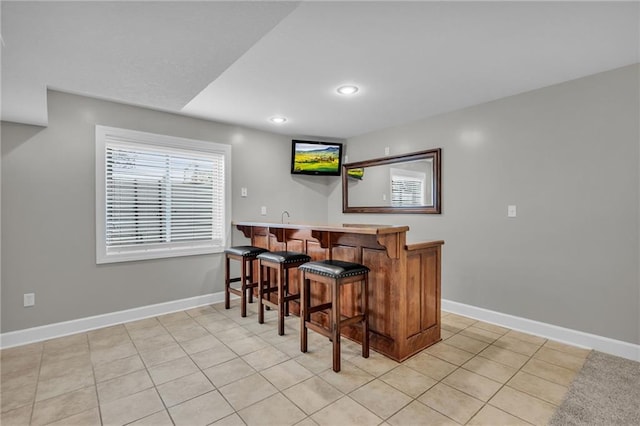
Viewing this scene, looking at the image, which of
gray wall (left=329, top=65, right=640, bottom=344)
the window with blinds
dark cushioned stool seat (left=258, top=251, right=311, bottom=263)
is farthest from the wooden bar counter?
the window with blinds

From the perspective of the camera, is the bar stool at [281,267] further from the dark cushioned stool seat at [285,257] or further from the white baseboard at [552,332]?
the white baseboard at [552,332]

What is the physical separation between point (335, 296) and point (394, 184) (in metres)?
2.46

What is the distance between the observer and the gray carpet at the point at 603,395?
1.76 meters

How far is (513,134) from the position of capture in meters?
3.13

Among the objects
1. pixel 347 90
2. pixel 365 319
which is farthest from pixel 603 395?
pixel 347 90

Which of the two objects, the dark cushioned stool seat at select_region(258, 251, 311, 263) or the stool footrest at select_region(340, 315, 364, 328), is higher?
the dark cushioned stool seat at select_region(258, 251, 311, 263)

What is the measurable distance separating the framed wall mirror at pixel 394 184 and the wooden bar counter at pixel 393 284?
132cm

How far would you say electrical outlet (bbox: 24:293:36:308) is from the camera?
2.78 metres

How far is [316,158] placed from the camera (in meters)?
4.86

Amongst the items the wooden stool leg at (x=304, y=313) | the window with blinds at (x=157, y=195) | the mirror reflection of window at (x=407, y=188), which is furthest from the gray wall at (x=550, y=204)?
the window with blinds at (x=157, y=195)

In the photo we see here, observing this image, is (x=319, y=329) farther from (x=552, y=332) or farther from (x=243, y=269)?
(x=552, y=332)

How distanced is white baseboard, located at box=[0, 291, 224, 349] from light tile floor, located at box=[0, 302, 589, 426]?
4.6 inches

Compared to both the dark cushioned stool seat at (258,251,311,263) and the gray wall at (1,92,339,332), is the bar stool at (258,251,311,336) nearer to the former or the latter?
the dark cushioned stool seat at (258,251,311,263)

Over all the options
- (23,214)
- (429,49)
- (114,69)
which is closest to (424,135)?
(429,49)
